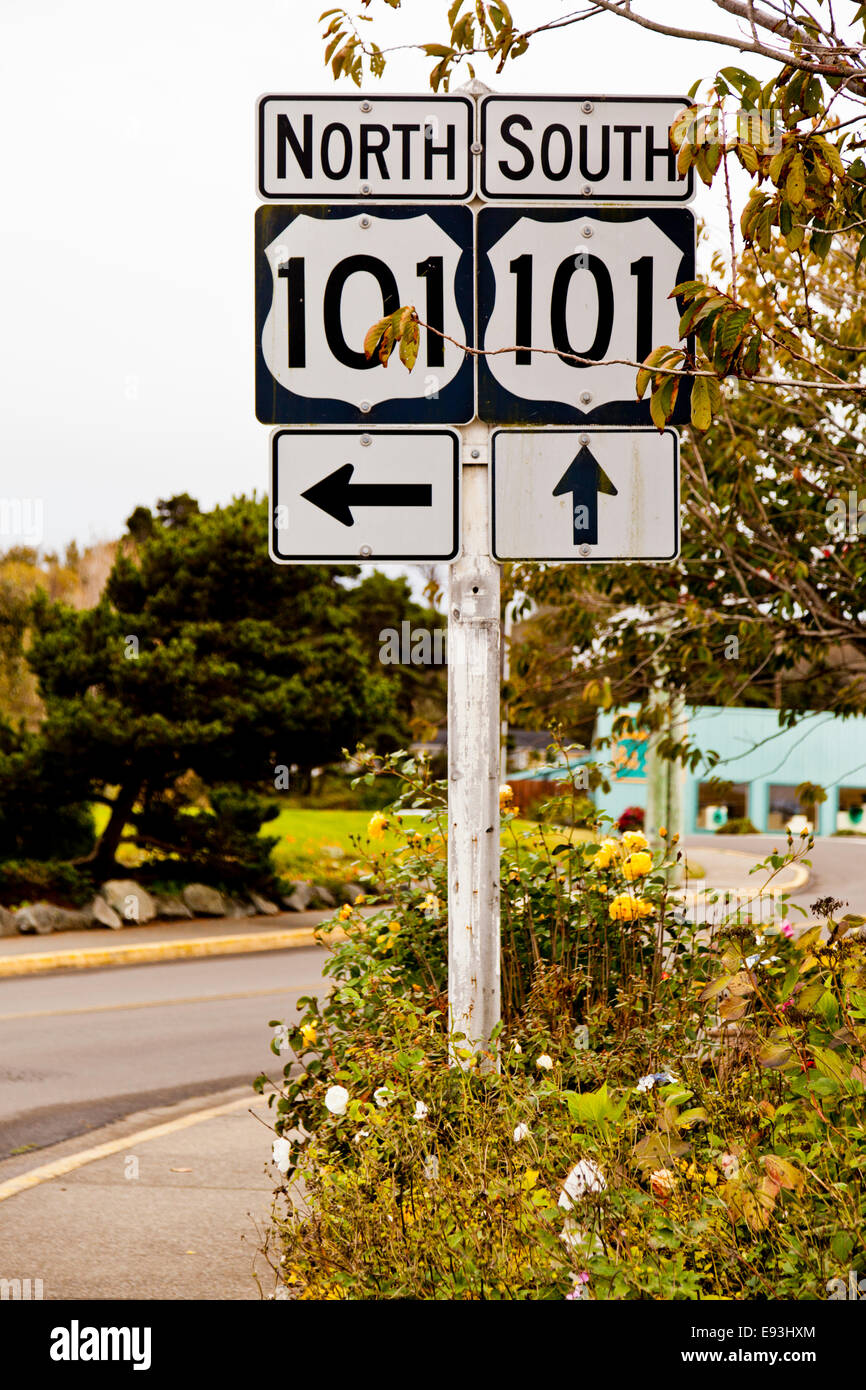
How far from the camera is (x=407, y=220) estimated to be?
408 cm

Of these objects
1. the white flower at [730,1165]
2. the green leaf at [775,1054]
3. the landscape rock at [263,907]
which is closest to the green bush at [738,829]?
the landscape rock at [263,907]

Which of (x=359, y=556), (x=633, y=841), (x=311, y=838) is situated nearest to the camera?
(x=359, y=556)

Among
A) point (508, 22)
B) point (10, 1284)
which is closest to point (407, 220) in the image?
point (508, 22)

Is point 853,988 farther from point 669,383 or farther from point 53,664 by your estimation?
point 53,664

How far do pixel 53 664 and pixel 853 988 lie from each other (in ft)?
47.9

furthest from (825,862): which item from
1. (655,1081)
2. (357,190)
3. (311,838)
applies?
(357,190)

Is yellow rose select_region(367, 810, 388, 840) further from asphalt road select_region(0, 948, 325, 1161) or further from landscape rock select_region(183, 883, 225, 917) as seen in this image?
landscape rock select_region(183, 883, 225, 917)

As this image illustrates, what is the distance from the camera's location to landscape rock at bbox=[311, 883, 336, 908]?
18.8 m

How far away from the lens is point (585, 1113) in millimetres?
3104

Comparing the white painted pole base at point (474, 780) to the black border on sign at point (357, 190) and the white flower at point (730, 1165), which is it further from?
the white flower at point (730, 1165)

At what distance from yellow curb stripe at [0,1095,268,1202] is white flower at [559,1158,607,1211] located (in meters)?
3.60

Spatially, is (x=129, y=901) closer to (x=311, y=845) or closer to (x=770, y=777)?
(x=311, y=845)

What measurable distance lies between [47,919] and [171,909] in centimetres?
207

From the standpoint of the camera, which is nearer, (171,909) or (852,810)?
(171,909)
